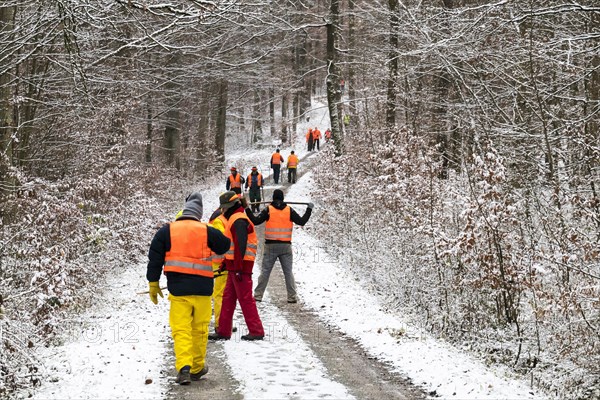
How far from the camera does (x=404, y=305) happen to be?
10625 mm

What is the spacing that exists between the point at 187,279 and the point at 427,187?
582cm

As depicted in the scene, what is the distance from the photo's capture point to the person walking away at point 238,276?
28.4 ft

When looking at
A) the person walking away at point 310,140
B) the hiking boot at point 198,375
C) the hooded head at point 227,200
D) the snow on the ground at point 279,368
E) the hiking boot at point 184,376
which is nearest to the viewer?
the snow on the ground at point 279,368

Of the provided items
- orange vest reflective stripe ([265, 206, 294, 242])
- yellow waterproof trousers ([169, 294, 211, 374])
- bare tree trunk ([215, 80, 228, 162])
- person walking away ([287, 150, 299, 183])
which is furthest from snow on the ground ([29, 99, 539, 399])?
bare tree trunk ([215, 80, 228, 162])

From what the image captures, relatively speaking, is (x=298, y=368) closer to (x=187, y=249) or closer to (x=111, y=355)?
(x=187, y=249)

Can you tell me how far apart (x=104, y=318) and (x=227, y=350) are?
3058 mm

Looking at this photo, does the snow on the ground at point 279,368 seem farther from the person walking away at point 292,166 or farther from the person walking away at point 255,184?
the person walking away at point 292,166

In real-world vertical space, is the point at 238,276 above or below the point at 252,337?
above

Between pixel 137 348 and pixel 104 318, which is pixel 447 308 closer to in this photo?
pixel 137 348

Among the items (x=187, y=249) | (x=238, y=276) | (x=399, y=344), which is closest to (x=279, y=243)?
(x=238, y=276)

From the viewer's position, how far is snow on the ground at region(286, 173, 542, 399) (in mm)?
6426

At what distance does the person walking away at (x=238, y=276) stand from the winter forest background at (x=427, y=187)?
217 centimetres

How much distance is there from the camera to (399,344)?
8.16 metres

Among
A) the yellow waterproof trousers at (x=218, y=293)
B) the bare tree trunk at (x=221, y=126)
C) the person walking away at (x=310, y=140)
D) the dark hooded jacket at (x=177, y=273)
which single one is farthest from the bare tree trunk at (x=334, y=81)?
the person walking away at (x=310, y=140)
